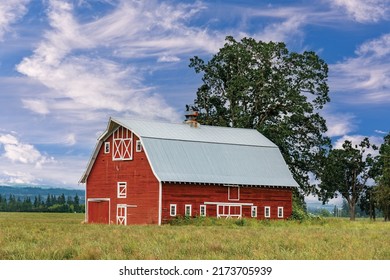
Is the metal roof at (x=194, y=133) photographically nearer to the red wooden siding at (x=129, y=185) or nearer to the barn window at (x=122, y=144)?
the barn window at (x=122, y=144)

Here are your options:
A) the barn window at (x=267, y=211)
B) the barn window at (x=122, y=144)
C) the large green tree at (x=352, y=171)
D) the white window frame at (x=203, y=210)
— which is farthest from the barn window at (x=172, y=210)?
the large green tree at (x=352, y=171)

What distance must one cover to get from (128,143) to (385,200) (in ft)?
111

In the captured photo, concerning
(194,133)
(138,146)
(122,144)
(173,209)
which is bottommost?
(173,209)

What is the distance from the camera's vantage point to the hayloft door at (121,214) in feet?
161

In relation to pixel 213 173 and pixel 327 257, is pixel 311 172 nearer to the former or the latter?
pixel 213 173

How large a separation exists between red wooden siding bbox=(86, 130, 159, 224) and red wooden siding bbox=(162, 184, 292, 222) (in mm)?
977

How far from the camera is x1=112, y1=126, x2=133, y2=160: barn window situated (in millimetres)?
49500

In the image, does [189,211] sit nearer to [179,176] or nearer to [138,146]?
[179,176]

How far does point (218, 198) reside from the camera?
163ft

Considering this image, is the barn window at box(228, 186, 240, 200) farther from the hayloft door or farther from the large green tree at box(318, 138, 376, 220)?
the large green tree at box(318, 138, 376, 220)

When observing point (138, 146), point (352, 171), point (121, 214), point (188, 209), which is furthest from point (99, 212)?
point (352, 171)

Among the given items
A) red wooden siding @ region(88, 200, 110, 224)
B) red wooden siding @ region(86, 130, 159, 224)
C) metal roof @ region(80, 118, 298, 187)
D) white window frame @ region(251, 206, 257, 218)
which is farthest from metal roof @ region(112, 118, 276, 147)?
red wooden siding @ region(88, 200, 110, 224)

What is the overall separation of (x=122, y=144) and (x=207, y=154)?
589 cm

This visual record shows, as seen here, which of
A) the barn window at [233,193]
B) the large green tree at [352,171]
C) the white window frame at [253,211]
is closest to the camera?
the barn window at [233,193]
